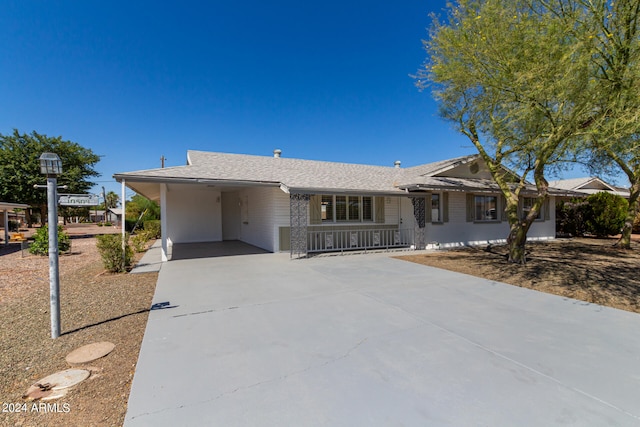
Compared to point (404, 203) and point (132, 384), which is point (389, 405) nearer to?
point (132, 384)

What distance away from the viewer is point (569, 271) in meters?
7.88

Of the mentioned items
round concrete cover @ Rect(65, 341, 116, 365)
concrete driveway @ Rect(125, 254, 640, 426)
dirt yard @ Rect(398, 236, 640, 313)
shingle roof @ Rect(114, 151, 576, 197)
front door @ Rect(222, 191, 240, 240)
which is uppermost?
shingle roof @ Rect(114, 151, 576, 197)

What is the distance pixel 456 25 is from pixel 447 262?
23.7ft

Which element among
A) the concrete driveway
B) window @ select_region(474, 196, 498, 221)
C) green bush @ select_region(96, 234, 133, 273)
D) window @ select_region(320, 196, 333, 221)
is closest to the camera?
the concrete driveway

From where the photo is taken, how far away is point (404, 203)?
536 inches

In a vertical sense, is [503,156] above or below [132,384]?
above

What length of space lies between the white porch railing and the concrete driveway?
5.88 meters

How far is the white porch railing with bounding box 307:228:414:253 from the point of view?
11844 mm

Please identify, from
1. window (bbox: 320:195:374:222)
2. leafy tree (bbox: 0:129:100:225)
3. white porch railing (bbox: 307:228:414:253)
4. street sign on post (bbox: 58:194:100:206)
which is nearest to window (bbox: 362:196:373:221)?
window (bbox: 320:195:374:222)

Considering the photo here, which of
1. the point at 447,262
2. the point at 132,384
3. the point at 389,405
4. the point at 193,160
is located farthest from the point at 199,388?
the point at 193,160

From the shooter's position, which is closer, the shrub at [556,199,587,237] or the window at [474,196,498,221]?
the window at [474,196,498,221]

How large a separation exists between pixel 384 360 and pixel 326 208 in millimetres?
9201

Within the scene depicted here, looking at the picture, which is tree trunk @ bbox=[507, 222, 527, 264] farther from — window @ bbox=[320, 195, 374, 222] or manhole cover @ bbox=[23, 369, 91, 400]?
Answer: manhole cover @ bbox=[23, 369, 91, 400]

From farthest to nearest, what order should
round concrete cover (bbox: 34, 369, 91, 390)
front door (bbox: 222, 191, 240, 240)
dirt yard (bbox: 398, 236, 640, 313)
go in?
front door (bbox: 222, 191, 240, 240), dirt yard (bbox: 398, 236, 640, 313), round concrete cover (bbox: 34, 369, 91, 390)
